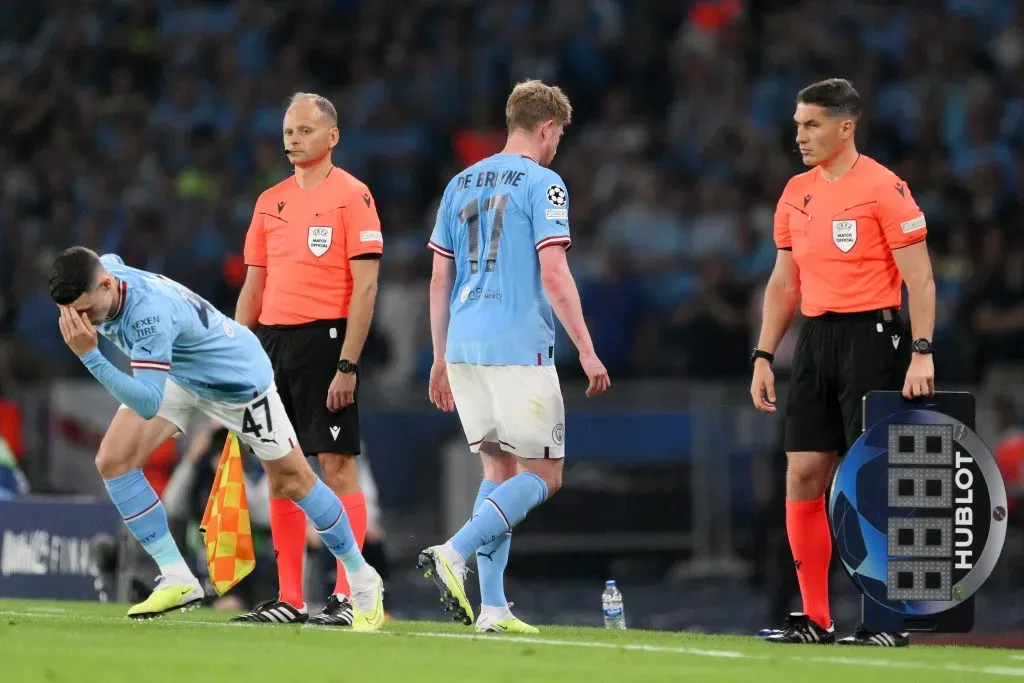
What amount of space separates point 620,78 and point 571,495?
6.17 meters

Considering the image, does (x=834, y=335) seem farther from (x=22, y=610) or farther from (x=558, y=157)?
(x=558, y=157)

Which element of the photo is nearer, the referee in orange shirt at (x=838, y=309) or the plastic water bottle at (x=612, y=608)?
the referee in orange shirt at (x=838, y=309)

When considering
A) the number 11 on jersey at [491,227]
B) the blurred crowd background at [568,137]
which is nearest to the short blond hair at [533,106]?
the number 11 on jersey at [491,227]

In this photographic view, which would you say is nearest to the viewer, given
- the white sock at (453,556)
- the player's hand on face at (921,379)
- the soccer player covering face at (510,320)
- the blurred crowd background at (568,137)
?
the white sock at (453,556)

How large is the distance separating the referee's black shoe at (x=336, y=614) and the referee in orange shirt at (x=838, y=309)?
6.55ft

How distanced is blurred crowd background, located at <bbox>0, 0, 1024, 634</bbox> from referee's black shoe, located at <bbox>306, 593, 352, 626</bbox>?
21.5 feet

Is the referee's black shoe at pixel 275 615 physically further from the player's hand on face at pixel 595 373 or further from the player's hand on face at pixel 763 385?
the player's hand on face at pixel 763 385

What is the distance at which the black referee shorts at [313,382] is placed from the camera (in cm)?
941

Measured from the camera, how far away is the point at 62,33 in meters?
22.1

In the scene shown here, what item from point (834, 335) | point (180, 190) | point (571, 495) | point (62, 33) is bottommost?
point (571, 495)

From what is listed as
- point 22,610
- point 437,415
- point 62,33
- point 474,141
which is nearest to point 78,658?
point 22,610

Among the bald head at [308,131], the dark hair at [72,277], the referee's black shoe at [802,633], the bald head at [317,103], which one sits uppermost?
the bald head at [317,103]

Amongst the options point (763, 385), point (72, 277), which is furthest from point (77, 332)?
point (763, 385)

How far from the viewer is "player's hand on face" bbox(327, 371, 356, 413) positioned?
9320mm
